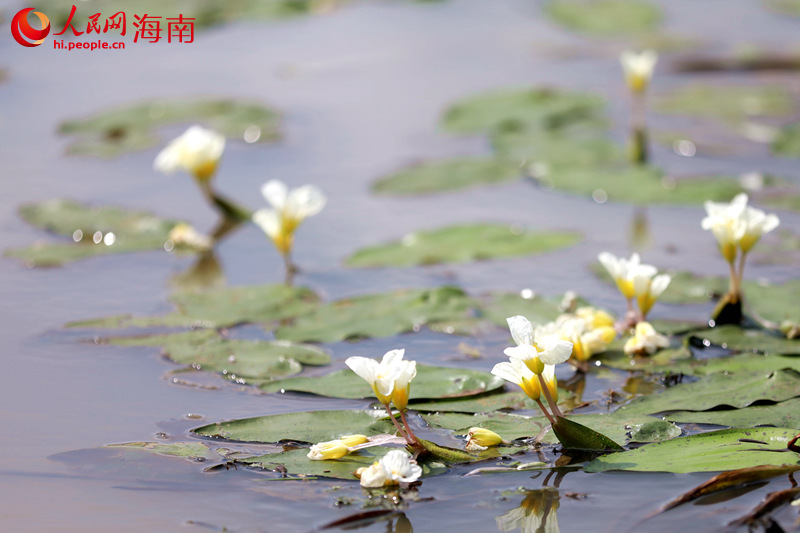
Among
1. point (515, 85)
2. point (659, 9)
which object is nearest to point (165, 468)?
point (515, 85)

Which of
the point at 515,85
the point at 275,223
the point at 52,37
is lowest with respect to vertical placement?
the point at 275,223

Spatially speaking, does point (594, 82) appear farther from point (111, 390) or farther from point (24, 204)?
point (111, 390)

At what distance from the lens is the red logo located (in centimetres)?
548

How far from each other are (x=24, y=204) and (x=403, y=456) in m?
2.36

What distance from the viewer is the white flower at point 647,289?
213 cm

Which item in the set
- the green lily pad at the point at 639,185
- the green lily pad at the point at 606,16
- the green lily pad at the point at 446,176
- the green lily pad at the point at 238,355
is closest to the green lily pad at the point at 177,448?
the green lily pad at the point at 238,355

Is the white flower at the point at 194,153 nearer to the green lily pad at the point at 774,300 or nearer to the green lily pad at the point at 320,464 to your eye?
the green lily pad at the point at 320,464

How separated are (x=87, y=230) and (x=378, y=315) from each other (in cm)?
128

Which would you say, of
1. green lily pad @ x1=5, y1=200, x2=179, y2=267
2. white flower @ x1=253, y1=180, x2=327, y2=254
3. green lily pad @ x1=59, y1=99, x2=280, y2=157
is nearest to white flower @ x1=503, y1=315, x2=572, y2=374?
white flower @ x1=253, y1=180, x2=327, y2=254

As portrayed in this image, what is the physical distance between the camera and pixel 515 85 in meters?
4.89

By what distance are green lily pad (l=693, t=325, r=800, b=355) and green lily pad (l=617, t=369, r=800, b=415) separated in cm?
21

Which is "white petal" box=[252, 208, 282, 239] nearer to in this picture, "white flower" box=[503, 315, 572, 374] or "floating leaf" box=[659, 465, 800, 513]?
"white flower" box=[503, 315, 572, 374]

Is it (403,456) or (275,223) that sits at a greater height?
(275,223)

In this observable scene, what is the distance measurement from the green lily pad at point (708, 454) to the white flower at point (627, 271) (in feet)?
1.65
